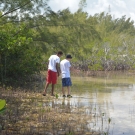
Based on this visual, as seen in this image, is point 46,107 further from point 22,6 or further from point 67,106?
point 22,6

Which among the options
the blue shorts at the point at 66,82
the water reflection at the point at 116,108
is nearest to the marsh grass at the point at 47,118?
the water reflection at the point at 116,108

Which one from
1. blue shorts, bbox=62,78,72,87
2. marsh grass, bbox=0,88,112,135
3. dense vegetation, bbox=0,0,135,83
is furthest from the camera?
dense vegetation, bbox=0,0,135,83

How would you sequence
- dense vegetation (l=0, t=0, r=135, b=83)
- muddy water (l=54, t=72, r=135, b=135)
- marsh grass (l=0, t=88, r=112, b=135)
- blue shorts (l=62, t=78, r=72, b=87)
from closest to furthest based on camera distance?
marsh grass (l=0, t=88, r=112, b=135) → muddy water (l=54, t=72, r=135, b=135) → blue shorts (l=62, t=78, r=72, b=87) → dense vegetation (l=0, t=0, r=135, b=83)

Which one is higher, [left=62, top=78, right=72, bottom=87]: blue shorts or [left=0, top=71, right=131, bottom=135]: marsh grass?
[left=62, top=78, right=72, bottom=87]: blue shorts

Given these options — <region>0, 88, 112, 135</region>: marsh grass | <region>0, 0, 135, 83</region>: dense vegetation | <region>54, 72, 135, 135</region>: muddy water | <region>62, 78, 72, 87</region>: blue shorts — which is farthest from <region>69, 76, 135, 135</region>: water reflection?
<region>0, 0, 135, 83</region>: dense vegetation

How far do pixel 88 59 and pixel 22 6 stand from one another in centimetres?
1437

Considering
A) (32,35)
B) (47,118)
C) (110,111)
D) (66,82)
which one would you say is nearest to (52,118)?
(47,118)

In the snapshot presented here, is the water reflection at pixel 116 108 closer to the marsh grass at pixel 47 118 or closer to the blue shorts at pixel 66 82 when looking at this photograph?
the marsh grass at pixel 47 118

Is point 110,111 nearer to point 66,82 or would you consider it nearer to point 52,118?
point 52,118

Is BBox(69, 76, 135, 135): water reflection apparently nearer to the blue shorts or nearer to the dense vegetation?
the blue shorts

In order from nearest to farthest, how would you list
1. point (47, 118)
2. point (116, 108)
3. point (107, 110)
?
point (47, 118) → point (107, 110) → point (116, 108)

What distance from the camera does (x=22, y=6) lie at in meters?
10.5

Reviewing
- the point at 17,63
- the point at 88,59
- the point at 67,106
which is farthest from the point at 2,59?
the point at 88,59

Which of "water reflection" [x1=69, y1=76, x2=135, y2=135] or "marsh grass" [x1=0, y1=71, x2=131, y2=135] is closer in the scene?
"marsh grass" [x1=0, y1=71, x2=131, y2=135]
